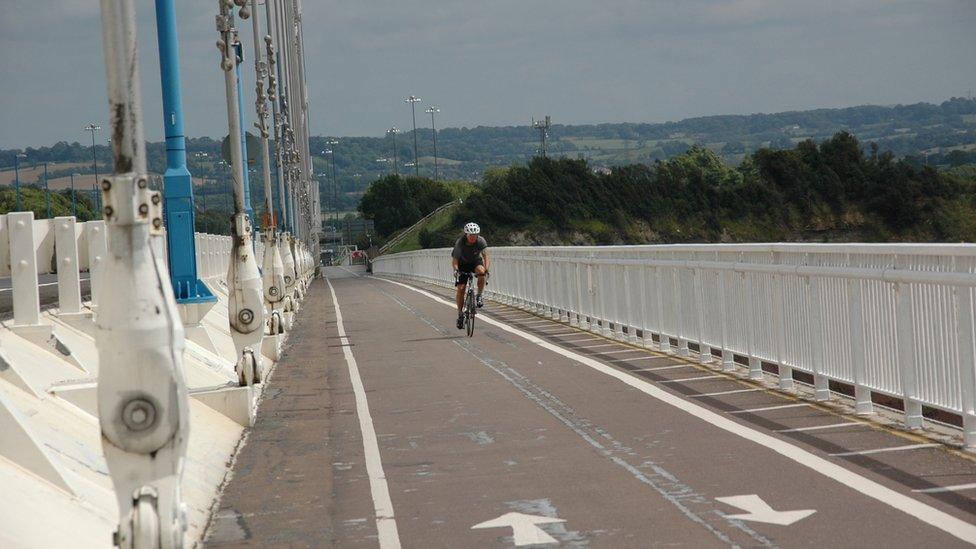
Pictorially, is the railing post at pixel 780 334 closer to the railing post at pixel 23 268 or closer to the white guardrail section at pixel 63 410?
the white guardrail section at pixel 63 410

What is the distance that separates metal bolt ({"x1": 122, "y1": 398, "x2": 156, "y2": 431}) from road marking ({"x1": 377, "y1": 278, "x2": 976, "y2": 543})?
4116 millimetres

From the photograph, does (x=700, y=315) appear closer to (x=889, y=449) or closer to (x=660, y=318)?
(x=660, y=318)

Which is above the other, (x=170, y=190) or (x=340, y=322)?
(x=170, y=190)

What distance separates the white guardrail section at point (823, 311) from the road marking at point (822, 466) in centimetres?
110

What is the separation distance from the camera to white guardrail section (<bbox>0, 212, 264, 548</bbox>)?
791cm

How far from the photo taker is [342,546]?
8344 millimetres

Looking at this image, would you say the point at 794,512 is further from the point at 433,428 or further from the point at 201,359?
the point at 201,359

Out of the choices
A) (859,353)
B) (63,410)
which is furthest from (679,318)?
(63,410)

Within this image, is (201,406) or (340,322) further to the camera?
(340,322)

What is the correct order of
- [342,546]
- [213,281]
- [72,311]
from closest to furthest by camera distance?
1. [342,546]
2. [72,311]
3. [213,281]

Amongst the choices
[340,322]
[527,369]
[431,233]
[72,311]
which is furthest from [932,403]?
[431,233]

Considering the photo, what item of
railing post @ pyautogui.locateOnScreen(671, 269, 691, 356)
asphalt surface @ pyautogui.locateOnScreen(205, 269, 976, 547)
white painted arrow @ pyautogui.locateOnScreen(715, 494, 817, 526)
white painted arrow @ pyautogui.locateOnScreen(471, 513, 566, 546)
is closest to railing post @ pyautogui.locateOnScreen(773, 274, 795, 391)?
asphalt surface @ pyautogui.locateOnScreen(205, 269, 976, 547)

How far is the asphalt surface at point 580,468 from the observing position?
27.1 ft

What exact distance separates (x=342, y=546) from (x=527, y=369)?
9877 mm
